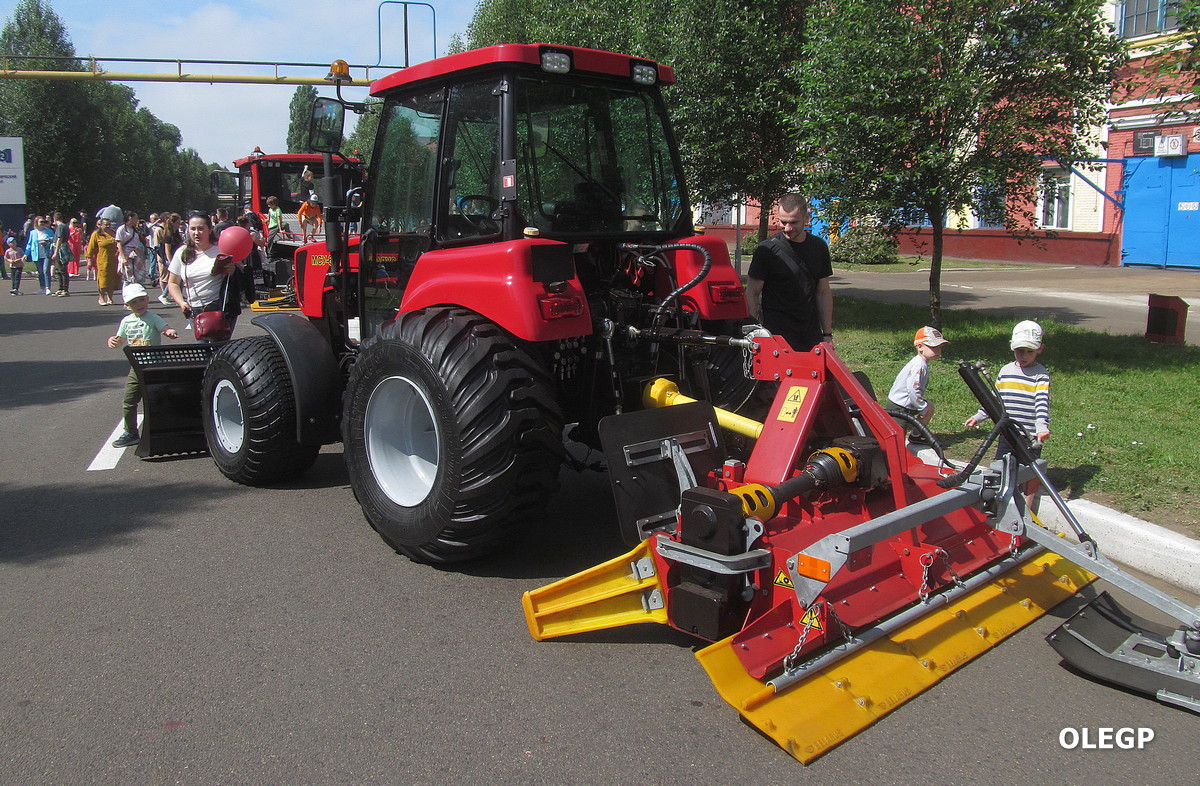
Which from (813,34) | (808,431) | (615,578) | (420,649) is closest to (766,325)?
(808,431)

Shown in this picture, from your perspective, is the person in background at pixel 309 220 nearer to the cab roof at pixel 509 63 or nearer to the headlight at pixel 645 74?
the cab roof at pixel 509 63

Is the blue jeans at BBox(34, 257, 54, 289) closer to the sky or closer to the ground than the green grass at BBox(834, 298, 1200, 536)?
closer to the sky

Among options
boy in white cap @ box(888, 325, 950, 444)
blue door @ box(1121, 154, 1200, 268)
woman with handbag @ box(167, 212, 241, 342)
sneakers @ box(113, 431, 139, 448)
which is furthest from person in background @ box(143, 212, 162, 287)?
blue door @ box(1121, 154, 1200, 268)

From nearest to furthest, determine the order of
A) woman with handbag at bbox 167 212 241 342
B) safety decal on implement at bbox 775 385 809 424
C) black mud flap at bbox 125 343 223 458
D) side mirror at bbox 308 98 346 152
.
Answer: safety decal on implement at bbox 775 385 809 424, side mirror at bbox 308 98 346 152, black mud flap at bbox 125 343 223 458, woman with handbag at bbox 167 212 241 342

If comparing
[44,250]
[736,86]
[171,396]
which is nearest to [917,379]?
[171,396]

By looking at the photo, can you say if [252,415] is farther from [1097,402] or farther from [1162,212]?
[1162,212]

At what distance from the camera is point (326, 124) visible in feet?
16.6

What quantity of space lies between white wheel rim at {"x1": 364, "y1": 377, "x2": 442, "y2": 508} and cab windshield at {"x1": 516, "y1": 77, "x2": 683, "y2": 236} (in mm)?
1167

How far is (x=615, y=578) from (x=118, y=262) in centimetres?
1820

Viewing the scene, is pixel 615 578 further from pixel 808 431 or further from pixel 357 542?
pixel 357 542

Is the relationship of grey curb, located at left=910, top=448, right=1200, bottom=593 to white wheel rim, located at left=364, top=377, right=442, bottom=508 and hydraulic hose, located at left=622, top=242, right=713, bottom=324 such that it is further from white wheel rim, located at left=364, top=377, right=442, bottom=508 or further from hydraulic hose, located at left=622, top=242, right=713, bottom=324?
white wheel rim, located at left=364, top=377, right=442, bottom=508

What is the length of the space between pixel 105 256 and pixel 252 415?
545 inches

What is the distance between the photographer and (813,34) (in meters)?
9.98

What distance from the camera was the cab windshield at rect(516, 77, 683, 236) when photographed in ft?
14.8
